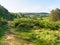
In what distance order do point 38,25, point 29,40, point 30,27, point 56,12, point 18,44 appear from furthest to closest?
point 56,12 < point 38,25 < point 30,27 < point 29,40 < point 18,44

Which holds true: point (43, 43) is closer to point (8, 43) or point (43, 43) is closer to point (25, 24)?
point (8, 43)

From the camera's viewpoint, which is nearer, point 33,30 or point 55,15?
point 33,30

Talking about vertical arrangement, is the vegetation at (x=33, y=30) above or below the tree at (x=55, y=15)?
above

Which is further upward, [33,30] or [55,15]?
[33,30]

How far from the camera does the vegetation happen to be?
18.9 metres

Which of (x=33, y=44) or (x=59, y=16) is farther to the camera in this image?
(x=59, y=16)

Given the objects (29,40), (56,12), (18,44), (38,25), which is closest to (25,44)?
(18,44)

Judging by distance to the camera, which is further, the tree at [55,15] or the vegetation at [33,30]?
the tree at [55,15]

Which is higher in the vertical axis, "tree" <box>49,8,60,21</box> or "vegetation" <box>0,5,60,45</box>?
"vegetation" <box>0,5,60,45</box>

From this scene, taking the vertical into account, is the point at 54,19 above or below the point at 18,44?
below

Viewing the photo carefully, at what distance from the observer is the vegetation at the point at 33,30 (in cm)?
1888

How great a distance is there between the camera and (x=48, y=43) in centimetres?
1702

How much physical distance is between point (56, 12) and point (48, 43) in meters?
37.7

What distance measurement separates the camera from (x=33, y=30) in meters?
28.5
